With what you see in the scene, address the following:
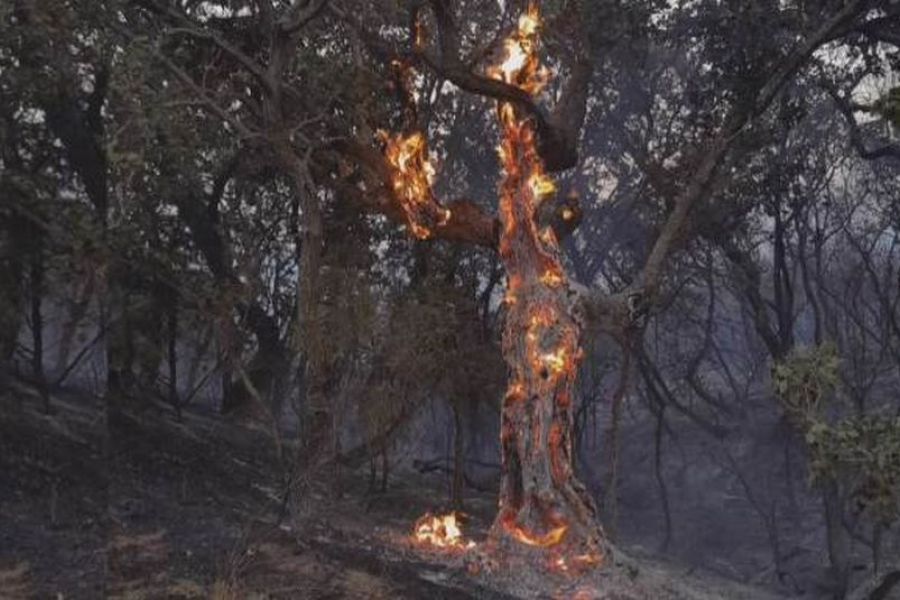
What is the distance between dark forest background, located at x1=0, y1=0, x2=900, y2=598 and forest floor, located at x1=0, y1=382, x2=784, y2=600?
220 millimetres

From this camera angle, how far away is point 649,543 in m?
Answer: 22.9

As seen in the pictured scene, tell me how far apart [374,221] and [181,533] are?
281 inches

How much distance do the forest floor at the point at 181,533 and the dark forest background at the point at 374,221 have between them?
0.22 metres

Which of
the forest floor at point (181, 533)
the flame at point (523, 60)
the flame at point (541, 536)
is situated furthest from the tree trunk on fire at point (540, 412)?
the flame at point (523, 60)

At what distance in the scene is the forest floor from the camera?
708cm

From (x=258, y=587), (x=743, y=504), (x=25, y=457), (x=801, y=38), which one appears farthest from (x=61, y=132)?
(x=743, y=504)

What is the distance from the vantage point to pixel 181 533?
868cm

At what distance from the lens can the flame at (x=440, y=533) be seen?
1188cm

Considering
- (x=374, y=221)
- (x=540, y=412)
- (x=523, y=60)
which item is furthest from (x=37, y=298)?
(x=523, y=60)

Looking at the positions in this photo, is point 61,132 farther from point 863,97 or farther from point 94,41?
point 863,97

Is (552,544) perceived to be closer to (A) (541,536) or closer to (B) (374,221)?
(A) (541,536)

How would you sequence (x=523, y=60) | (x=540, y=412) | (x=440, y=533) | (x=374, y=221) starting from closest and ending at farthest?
1. (x=540, y=412)
2. (x=523, y=60)
3. (x=440, y=533)
4. (x=374, y=221)

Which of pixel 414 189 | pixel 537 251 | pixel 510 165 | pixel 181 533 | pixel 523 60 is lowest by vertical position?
pixel 181 533

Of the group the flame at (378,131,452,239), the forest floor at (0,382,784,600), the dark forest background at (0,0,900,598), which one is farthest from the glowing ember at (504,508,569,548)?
the flame at (378,131,452,239)
